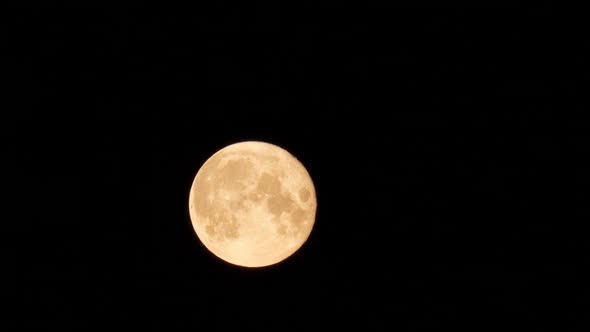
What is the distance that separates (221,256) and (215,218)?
0.38 metres

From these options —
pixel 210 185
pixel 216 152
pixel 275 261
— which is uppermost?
pixel 216 152

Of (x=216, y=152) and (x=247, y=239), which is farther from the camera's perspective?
(x=216, y=152)

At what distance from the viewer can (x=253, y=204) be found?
5.77 metres

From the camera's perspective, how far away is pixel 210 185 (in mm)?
5988

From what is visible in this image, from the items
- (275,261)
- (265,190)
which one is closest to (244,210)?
(265,190)

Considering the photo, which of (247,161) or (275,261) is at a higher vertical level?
(247,161)

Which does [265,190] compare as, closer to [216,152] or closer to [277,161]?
[277,161]

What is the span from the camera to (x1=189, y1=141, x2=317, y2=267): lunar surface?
5797 mm

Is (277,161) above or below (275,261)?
above

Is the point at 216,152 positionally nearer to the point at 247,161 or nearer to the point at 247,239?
the point at 247,161

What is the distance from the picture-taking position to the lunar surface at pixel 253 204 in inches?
228

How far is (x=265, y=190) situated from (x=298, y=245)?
652 mm

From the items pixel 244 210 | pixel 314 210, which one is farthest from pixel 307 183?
pixel 244 210

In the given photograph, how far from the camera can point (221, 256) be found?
6.09 metres
